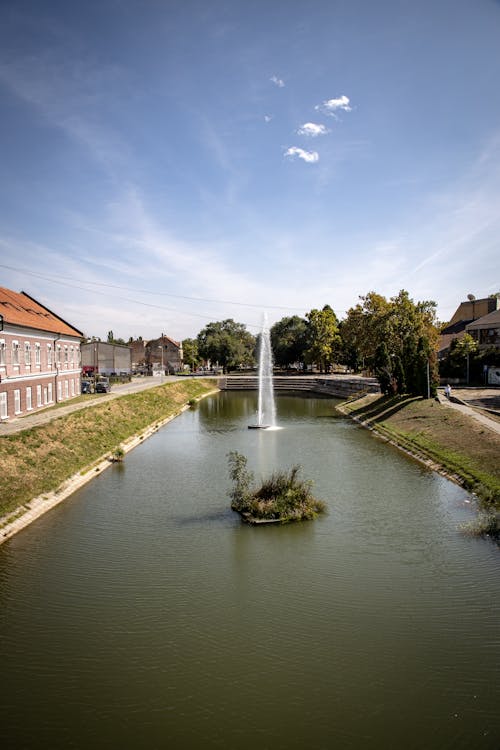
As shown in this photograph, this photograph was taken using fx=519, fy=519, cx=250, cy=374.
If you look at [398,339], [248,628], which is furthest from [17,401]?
[398,339]

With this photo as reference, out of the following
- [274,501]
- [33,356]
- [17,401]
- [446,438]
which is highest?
[33,356]

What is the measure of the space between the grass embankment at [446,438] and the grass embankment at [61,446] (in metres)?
17.8

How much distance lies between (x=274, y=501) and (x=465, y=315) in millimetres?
86435

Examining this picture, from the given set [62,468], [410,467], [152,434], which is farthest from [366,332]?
[62,468]

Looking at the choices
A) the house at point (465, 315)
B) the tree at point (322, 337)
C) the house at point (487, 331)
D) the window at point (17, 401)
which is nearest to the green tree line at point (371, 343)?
the tree at point (322, 337)

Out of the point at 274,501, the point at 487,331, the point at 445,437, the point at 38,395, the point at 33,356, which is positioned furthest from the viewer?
the point at 487,331

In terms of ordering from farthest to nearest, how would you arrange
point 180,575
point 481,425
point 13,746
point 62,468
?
point 481,425 < point 62,468 < point 180,575 < point 13,746

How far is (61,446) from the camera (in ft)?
90.9

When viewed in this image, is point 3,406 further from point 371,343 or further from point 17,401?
point 371,343

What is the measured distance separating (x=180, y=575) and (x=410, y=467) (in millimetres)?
17272

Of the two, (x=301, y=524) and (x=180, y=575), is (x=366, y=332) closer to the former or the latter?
(x=301, y=524)

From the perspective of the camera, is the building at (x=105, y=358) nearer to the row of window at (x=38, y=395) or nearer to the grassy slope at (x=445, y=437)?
the row of window at (x=38, y=395)

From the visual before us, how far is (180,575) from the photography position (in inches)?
579

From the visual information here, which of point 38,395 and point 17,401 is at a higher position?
point 38,395
